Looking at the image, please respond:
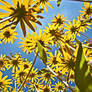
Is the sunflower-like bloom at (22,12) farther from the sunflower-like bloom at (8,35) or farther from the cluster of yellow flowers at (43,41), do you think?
the sunflower-like bloom at (8,35)

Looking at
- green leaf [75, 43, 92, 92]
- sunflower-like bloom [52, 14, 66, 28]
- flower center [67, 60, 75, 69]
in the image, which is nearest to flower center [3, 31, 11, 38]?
sunflower-like bloom [52, 14, 66, 28]

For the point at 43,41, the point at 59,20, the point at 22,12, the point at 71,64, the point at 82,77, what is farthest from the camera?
the point at 59,20

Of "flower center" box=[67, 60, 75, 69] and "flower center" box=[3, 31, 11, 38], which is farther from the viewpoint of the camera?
"flower center" box=[3, 31, 11, 38]

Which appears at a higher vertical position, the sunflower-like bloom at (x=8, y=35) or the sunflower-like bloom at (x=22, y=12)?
the sunflower-like bloom at (x=8, y=35)

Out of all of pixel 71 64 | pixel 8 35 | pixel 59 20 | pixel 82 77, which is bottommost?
pixel 82 77

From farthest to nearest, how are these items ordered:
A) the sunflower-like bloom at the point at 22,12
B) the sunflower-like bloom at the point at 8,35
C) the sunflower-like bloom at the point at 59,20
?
the sunflower-like bloom at the point at 59,20 < the sunflower-like bloom at the point at 8,35 < the sunflower-like bloom at the point at 22,12

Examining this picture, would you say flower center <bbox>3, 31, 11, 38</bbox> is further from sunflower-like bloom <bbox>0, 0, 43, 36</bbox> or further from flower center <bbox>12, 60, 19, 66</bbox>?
sunflower-like bloom <bbox>0, 0, 43, 36</bbox>

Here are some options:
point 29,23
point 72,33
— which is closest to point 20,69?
point 72,33

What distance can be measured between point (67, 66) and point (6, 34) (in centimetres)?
154

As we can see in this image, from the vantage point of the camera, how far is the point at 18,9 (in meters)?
0.79

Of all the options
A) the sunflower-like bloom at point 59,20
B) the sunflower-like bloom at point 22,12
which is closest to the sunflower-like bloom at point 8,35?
the sunflower-like bloom at point 59,20

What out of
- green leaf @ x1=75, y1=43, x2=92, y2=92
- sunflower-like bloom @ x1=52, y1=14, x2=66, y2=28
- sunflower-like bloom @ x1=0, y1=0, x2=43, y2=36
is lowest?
green leaf @ x1=75, y1=43, x2=92, y2=92

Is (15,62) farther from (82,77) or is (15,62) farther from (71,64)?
(82,77)

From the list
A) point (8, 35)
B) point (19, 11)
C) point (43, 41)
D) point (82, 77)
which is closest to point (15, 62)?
point (8, 35)
